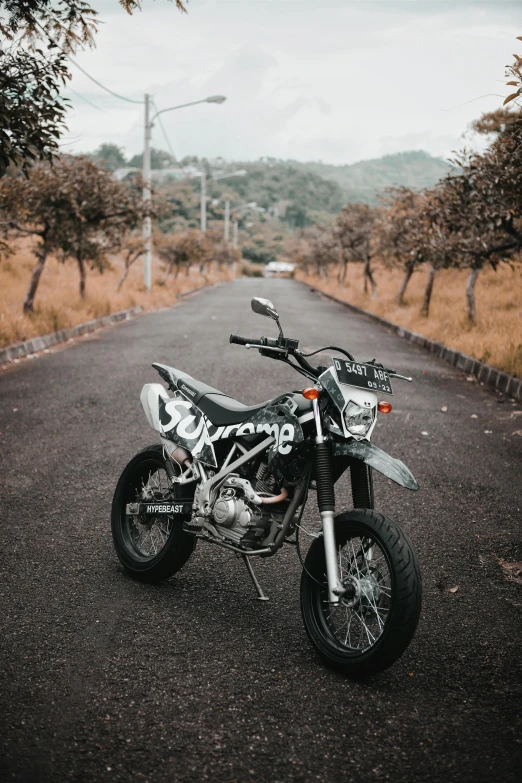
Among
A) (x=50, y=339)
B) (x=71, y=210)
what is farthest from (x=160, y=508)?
(x=71, y=210)

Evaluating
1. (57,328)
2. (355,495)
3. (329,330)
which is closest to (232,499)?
(355,495)

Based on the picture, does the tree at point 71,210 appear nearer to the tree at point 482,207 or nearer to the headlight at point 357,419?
the tree at point 482,207

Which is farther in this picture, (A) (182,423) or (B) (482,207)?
(B) (482,207)

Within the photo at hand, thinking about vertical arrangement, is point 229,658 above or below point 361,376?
below

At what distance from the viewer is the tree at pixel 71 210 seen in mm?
14477

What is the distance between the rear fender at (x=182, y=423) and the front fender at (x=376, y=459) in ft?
2.65

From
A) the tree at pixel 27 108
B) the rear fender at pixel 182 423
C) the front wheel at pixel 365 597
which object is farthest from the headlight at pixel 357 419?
the tree at pixel 27 108

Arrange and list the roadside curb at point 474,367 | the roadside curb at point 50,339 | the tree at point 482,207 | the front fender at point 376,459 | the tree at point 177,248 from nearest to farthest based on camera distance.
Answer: the front fender at point 376,459, the roadside curb at point 474,367, the tree at point 482,207, the roadside curb at point 50,339, the tree at point 177,248

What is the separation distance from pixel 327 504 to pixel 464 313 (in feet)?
48.4

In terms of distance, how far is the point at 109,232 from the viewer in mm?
18922

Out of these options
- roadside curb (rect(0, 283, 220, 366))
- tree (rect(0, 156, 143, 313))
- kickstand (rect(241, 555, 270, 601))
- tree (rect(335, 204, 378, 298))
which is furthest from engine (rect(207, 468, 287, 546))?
tree (rect(335, 204, 378, 298))

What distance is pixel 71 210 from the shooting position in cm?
1564

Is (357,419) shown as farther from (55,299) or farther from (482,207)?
(55,299)

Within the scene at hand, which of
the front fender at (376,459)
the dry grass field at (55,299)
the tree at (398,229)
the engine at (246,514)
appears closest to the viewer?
the front fender at (376,459)
